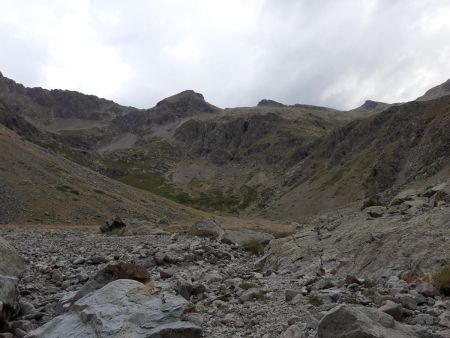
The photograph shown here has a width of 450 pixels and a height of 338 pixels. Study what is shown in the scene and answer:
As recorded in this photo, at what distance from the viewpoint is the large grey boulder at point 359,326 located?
9352 millimetres

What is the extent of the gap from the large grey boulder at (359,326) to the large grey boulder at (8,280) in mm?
9780

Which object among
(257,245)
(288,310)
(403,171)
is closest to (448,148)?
(403,171)

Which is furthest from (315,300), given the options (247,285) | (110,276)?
(110,276)

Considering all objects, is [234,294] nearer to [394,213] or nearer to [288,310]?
[288,310]

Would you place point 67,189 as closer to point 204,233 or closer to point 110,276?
point 204,233

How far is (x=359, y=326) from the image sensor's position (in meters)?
9.38

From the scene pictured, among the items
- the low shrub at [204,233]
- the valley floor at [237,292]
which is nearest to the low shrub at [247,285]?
the valley floor at [237,292]

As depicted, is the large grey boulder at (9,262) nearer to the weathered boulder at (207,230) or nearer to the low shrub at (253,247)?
the low shrub at (253,247)

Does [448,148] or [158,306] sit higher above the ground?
[448,148]

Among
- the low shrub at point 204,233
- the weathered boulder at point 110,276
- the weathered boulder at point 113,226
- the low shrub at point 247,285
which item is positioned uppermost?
the weathered boulder at point 113,226

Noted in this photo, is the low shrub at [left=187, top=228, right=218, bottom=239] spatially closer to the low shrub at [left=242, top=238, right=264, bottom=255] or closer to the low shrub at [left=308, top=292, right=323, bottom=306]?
the low shrub at [left=242, top=238, right=264, bottom=255]

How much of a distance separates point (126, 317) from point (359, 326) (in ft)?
20.3

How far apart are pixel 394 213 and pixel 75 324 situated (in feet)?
72.3

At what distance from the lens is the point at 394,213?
93.4 feet
